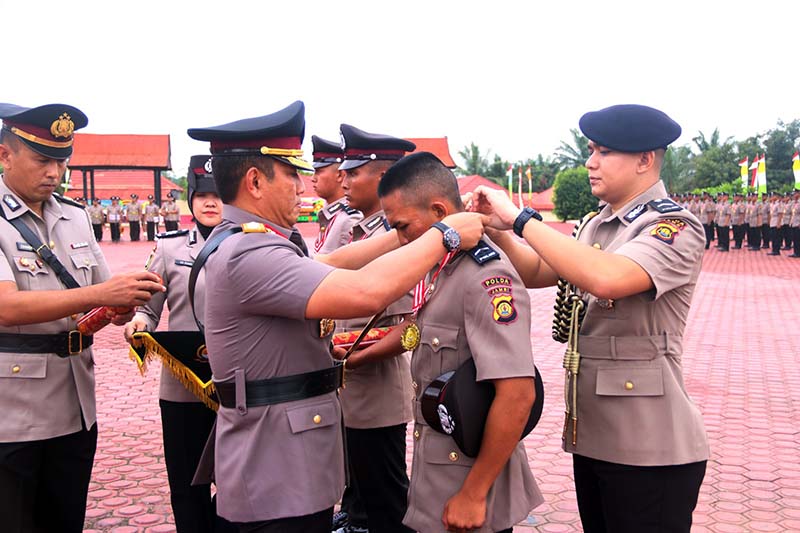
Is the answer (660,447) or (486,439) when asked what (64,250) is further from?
(660,447)

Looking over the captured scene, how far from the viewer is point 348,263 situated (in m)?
3.35

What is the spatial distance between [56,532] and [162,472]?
2.04 meters

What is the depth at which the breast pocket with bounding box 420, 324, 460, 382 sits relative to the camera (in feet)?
8.13

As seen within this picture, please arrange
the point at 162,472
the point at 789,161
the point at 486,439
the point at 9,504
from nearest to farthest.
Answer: the point at 486,439 → the point at 9,504 → the point at 162,472 → the point at 789,161

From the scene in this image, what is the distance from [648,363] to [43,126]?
271cm

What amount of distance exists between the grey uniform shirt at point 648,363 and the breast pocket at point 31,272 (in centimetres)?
234

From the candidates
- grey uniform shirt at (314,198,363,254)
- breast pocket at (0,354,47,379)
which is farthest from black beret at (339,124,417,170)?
breast pocket at (0,354,47,379)

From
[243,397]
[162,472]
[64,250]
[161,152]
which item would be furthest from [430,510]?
[161,152]

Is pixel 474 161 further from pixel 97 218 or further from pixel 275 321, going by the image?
pixel 275 321

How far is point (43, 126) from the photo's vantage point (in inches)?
124

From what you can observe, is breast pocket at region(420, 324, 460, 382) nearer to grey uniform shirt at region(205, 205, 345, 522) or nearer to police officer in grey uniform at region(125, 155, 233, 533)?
grey uniform shirt at region(205, 205, 345, 522)

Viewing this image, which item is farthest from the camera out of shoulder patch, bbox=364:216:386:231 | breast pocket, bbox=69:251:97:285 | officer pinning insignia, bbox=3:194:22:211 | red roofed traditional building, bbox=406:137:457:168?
red roofed traditional building, bbox=406:137:457:168

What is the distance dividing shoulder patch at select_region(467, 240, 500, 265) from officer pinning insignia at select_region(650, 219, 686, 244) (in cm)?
58

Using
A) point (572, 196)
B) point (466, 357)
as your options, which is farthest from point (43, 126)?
point (572, 196)
